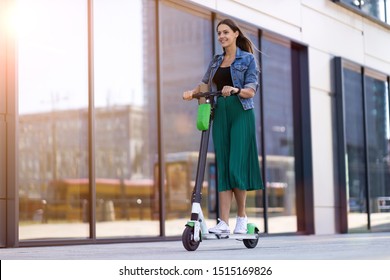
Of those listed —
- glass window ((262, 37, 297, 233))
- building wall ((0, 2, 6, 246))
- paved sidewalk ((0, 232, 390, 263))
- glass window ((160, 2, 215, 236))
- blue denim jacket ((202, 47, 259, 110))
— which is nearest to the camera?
paved sidewalk ((0, 232, 390, 263))

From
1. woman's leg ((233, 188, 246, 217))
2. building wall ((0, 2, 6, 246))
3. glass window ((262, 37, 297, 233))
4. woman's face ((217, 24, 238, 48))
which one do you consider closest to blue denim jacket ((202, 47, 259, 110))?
woman's face ((217, 24, 238, 48))

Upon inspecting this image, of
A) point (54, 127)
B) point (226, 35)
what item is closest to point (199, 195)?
point (226, 35)

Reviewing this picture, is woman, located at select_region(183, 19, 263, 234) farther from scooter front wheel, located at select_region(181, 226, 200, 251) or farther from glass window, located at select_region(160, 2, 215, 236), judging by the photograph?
glass window, located at select_region(160, 2, 215, 236)

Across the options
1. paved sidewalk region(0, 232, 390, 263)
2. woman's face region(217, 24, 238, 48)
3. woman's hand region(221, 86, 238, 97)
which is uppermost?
woman's face region(217, 24, 238, 48)

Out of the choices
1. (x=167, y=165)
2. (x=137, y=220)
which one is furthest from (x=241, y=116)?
(x=167, y=165)

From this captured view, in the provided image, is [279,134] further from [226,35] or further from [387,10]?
[226,35]

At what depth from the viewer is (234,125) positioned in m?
6.20

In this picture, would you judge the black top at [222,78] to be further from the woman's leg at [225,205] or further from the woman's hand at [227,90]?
the woman's leg at [225,205]

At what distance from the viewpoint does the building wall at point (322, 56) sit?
40.1ft

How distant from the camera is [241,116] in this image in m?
6.20

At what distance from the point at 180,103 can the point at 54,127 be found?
138 inches

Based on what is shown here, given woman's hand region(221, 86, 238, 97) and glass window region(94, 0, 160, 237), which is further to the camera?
glass window region(94, 0, 160, 237)

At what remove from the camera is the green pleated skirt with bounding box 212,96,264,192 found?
243 inches

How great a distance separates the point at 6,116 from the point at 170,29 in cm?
1321
